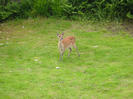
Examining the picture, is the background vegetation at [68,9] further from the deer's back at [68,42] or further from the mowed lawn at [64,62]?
the deer's back at [68,42]

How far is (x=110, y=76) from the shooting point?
7949mm

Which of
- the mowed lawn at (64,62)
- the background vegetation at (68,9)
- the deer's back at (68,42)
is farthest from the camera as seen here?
the background vegetation at (68,9)

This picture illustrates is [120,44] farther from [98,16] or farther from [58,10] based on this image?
[58,10]

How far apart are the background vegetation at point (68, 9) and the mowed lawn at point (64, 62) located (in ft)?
1.83

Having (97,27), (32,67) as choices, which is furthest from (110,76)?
(97,27)

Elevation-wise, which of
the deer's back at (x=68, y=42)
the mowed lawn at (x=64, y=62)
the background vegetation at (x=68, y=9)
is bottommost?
the mowed lawn at (x=64, y=62)

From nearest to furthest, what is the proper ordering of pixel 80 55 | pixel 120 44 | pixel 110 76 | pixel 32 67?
1. pixel 110 76
2. pixel 32 67
3. pixel 80 55
4. pixel 120 44

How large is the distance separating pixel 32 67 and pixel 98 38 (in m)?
4.25

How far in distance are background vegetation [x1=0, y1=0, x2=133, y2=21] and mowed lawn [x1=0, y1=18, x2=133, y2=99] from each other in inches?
21.9

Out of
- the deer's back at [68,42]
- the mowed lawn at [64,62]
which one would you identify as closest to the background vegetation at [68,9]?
the mowed lawn at [64,62]

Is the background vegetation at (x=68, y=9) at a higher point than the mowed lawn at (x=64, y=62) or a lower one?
higher

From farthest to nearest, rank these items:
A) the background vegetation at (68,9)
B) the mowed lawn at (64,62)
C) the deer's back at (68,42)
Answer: the background vegetation at (68,9) < the deer's back at (68,42) < the mowed lawn at (64,62)

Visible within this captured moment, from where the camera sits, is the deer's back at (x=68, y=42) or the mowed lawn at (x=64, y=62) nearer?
the mowed lawn at (x=64, y=62)

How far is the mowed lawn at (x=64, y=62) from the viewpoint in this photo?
7.07m
